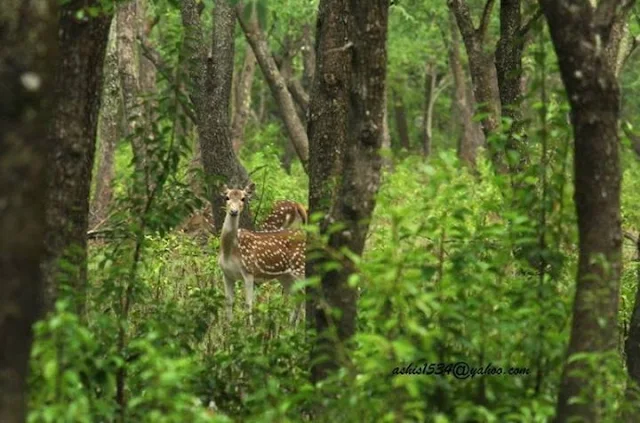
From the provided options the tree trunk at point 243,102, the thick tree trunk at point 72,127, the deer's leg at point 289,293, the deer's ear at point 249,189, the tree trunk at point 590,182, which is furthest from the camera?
the tree trunk at point 243,102

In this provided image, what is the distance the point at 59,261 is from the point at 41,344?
1014 mm

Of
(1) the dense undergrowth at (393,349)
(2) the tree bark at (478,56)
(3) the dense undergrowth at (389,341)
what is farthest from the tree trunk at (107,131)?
(1) the dense undergrowth at (393,349)

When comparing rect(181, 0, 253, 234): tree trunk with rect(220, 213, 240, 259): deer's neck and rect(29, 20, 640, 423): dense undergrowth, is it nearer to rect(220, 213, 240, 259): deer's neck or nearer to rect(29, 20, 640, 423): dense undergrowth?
rect(220, 213, 240, 259): deer's neck

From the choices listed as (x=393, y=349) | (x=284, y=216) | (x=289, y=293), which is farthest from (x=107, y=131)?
(x=393, y=349)

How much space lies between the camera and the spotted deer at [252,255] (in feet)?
47.4

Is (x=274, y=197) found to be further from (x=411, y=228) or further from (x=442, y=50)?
(x=442, y=50)

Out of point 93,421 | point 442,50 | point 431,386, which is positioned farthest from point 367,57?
point 442,50

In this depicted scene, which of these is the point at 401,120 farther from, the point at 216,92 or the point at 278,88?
the point at 216,92

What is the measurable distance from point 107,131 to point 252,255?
4.79m

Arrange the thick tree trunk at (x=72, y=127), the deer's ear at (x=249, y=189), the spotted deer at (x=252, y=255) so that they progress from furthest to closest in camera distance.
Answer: the deer's ear at (x=249, y=189)
the spotted deer at (x=252, y=255)
the thick tree trunk at (x=72, y=127)

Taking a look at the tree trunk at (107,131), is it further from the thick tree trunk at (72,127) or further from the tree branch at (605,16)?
the tree branch at (605,16)

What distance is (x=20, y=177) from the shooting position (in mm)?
5227

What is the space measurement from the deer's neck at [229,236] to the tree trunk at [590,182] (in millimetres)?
7939

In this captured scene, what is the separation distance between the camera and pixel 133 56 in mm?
17406
